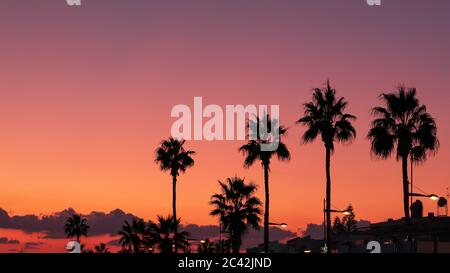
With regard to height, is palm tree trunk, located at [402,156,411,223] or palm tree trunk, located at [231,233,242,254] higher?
palm tree trunk, located at [402,156,411,223]

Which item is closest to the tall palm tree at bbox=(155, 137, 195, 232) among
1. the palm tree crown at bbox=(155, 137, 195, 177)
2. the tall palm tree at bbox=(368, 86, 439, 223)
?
the palm tree crown at bbox=(155, 137, 195, 177)

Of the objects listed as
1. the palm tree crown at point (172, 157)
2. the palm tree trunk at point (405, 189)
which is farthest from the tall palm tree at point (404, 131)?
the palm tree crown at point (172, 157)

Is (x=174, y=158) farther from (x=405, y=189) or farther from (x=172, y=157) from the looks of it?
(x=405, y=189)

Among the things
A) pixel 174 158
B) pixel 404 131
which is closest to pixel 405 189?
pixel 404 131

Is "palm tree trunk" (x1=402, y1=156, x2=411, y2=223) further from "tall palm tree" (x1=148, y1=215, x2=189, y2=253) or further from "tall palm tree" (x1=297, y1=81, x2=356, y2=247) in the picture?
"tall palm tree" (x1=148, y1=215, x2=189, y2=253)

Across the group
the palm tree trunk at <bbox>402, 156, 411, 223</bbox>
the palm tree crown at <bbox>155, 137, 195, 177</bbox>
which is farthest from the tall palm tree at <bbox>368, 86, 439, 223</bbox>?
the palm tree crown at <bbox>155, 137, 195, 177</bbox>

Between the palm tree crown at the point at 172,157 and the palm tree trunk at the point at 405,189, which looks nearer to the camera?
the palm tree trunk at the point at 405,189

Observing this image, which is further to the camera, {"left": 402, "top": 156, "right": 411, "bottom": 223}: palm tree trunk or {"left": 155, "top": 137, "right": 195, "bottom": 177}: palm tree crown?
{"left": 155, "top": 137, "right": 195, "bottom": 177}: palm tree crown

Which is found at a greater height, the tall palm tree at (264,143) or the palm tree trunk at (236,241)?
the tall palm tree at (264,143)

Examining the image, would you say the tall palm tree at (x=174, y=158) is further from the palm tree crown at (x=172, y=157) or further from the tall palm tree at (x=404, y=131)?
the tall palm tree at (x=404, y=131)

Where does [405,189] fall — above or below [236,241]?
above
